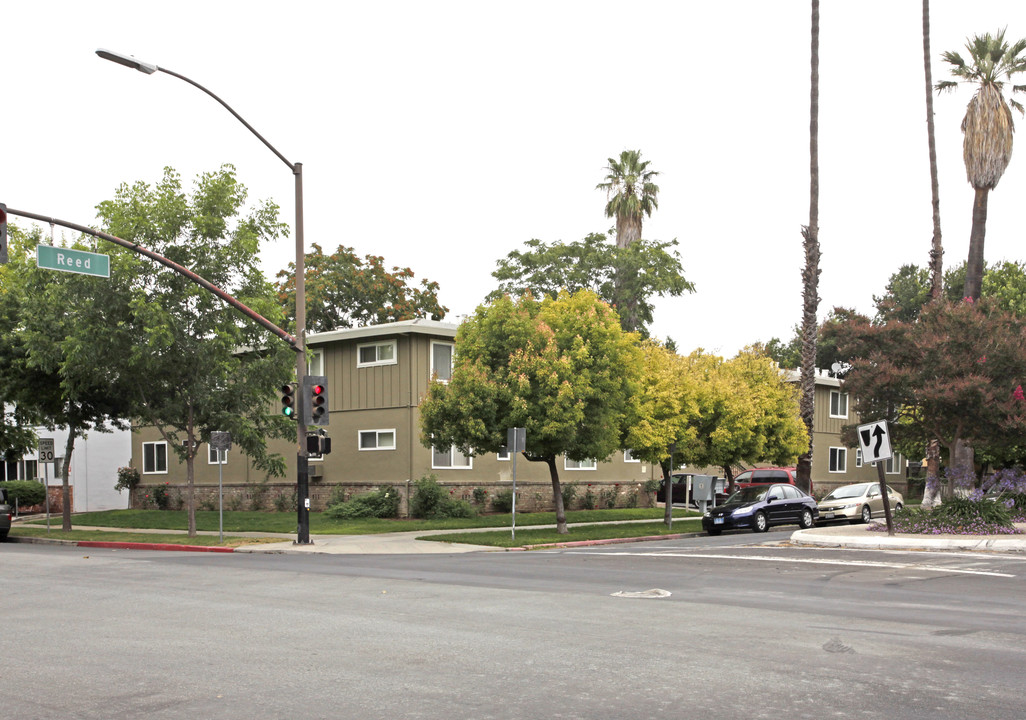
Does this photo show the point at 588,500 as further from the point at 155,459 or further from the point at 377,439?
the point at 155,459

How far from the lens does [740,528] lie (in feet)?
95.9

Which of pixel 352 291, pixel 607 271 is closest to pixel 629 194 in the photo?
pixel 607 271

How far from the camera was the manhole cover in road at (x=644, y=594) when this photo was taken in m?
12.8

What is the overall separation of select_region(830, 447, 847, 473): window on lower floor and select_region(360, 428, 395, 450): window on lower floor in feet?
89.6

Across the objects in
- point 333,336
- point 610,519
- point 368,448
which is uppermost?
point 333,336

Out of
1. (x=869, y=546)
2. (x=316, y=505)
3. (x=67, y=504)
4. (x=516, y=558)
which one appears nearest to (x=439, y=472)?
(x=316, y=505)

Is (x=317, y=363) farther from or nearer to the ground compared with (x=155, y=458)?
farther from the ground

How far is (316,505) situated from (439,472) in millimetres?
5186

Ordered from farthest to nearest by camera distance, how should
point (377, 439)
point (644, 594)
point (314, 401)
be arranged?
point (377, 439)
point (314, 401)
point (644, 594)

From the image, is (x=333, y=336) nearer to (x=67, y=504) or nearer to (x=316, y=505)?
(x=316, y=505)

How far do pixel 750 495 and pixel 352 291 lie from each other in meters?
31.4

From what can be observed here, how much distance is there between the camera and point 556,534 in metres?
26.4

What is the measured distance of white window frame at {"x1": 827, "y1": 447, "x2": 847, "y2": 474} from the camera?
170 feet

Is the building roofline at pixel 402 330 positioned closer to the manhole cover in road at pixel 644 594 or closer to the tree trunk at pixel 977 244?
the tree trunk at pixel 977 244
